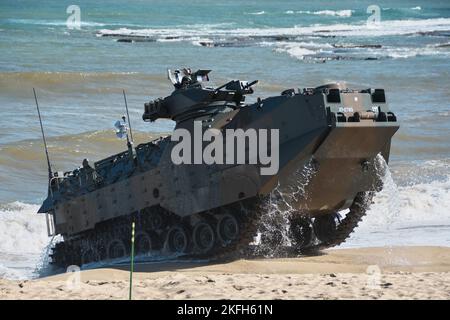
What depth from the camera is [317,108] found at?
17562 millimetres

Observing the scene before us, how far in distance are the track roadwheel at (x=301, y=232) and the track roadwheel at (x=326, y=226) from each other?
199mm

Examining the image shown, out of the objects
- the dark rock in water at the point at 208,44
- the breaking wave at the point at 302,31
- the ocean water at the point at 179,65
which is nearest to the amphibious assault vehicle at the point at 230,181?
the ocean water at the point at 179,65

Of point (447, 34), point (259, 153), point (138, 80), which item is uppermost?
point (447, 34)

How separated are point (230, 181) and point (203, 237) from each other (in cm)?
128

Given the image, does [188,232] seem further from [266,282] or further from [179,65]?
[179,65]

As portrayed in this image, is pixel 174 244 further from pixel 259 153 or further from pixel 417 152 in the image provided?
pixel 417 152

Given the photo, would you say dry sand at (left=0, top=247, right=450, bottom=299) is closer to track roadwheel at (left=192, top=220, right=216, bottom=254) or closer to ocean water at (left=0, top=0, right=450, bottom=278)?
track roadwheel at (left=192, top=220, right=216, bottom=254)

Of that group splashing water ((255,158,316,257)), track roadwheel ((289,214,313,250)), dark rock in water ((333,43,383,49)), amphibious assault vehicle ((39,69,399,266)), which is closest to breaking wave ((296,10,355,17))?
dark rock in water ((333,43,383,49))

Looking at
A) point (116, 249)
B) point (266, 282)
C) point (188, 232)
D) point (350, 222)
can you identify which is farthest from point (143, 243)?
point (266, 282)

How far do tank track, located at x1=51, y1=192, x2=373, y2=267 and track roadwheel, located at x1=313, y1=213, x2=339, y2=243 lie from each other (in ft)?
0.35

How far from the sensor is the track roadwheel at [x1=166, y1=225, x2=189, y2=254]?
1950 cm

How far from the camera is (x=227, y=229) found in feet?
61.7
